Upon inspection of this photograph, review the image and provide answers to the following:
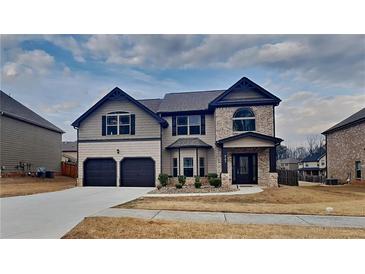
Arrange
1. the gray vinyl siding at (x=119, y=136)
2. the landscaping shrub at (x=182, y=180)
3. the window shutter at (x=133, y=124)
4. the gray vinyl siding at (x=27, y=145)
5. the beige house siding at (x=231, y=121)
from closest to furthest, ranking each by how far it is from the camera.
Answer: the landscaping shrub at (x=182, y=180), the beige house siding at (x=231, y=121), the gray vinyl siding at (x=119, y=136), the window shutter at (x=133, y=124), the gray vinyl siding at (x=27, y=145)

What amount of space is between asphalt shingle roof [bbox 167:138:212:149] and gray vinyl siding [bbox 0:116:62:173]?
438 inches

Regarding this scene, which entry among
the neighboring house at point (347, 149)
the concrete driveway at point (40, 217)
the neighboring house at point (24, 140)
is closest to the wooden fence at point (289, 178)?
the neighboring house at point (347, 149)

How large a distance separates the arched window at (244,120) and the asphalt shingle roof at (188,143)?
2240 mm

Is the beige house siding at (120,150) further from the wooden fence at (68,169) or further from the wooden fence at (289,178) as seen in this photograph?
the wooden fence at (289,178)

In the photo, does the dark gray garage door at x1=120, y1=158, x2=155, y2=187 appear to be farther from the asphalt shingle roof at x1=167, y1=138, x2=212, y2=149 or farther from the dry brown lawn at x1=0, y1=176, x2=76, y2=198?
A: the dry brown lawn at x1=0, y1=176, x2=76, y2=198

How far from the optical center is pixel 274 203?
10.7 metres

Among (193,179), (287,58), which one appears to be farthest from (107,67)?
(287,58)

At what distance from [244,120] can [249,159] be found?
247 cm

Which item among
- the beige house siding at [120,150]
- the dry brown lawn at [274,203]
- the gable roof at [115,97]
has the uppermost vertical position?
the gable roof at [115,97]

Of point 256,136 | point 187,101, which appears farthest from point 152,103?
point 256,136

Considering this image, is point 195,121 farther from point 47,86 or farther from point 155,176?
point 47,86

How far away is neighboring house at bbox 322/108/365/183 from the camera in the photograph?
56.9 ft

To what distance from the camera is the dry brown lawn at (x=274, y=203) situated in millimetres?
8938

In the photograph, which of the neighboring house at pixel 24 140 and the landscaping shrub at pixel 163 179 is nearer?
the landscaping shrub at pixel 163 179
